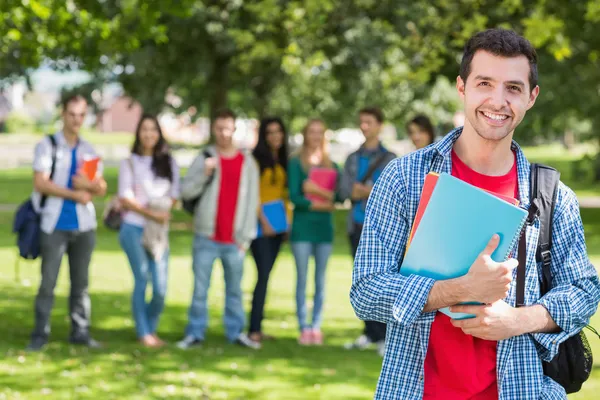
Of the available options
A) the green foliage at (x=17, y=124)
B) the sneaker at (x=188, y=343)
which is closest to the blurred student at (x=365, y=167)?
the sneaker at (x=188, y=343)

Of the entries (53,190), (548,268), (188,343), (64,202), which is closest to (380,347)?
(188,343)

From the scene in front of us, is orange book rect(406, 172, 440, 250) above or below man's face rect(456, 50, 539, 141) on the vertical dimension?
below

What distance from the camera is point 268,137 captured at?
9.87 m

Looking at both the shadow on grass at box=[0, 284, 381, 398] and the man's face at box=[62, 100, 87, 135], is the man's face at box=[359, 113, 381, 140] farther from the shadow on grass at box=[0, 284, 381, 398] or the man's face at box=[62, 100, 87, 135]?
the man's face at box=[62, 100, 87, 135]

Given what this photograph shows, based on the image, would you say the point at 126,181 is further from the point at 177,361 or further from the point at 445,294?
the point at 445,294

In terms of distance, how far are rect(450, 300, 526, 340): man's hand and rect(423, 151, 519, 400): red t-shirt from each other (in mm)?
127

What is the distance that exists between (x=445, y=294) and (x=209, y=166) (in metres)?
6.86

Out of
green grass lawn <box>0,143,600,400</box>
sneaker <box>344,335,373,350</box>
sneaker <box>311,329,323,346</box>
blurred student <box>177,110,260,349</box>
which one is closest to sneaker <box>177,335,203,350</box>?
blurred student <box>177,110,260,349</box>

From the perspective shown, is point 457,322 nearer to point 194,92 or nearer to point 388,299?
point 388,299

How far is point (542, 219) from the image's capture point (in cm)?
279

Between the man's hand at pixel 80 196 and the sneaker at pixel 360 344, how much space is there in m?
2.82

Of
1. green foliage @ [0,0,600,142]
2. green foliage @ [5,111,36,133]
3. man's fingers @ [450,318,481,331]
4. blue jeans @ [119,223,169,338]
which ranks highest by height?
green foliage @ [5,111,36,133]

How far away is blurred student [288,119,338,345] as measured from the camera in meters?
9.61

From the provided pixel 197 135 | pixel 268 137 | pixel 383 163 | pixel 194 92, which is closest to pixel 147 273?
pixel 268 137
